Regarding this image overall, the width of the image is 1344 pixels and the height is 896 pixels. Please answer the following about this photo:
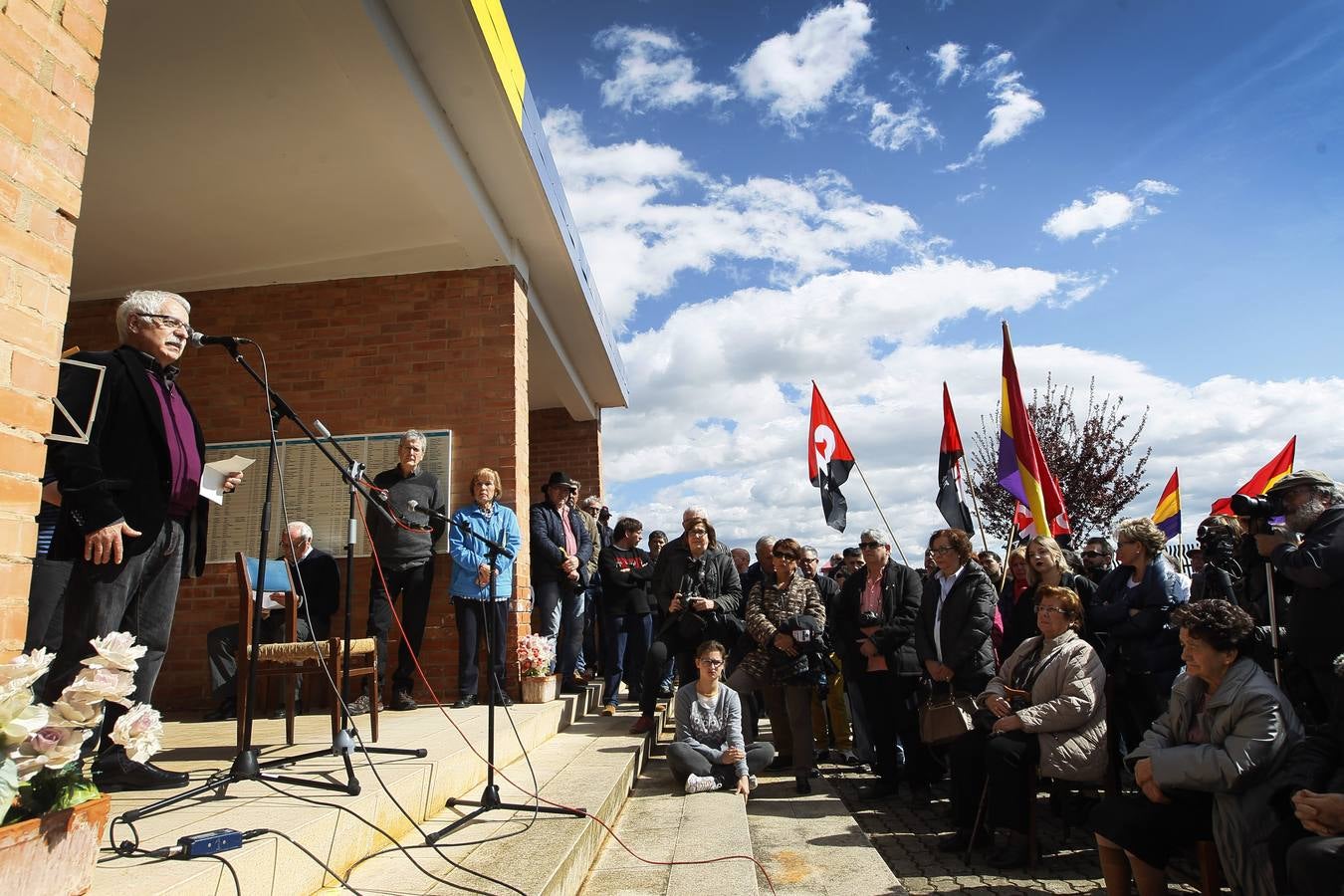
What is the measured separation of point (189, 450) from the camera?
3275 mm

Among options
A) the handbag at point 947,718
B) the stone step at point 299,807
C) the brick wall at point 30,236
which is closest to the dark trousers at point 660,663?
the stone step at point 299,807

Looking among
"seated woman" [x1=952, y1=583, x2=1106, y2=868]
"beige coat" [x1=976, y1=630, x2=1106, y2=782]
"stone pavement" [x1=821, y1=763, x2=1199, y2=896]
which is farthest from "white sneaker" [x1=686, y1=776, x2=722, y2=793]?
"beige coat" [x1=976, y1=630, x2=1106, y2=782]

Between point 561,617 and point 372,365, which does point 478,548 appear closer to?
point 561,617

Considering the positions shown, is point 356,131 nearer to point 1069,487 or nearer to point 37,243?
point 37,243

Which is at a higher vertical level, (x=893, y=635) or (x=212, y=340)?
(x=212, y=340)

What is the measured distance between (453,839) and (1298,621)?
3.59 m

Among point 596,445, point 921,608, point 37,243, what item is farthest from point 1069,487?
point 37,243

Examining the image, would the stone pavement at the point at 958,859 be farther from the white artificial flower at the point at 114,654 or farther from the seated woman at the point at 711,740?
the white artificial flower at the point at 114,654

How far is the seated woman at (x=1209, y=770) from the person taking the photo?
3074 mm

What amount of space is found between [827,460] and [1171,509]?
6.53 meters

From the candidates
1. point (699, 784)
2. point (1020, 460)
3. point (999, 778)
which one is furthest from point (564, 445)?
point (999, 778)

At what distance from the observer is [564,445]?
11672mm

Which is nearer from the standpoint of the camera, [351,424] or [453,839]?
[453,839]

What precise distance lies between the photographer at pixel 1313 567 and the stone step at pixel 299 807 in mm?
3669
